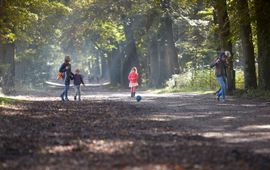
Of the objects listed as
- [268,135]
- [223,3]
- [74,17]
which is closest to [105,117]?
[268,135]

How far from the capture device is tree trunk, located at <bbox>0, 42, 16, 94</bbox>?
3422 centimetres

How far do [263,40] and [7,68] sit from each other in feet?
55.3

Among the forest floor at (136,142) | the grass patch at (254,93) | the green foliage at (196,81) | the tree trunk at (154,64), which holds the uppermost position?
the tree trunk at (154,64)

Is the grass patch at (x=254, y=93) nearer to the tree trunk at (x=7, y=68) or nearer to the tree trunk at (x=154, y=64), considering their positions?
the tree trunk at (x=7, y=68)

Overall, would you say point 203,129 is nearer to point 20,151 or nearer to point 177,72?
point 20,151

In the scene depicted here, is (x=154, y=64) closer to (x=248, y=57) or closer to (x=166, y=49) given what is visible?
(x=166, y=49)

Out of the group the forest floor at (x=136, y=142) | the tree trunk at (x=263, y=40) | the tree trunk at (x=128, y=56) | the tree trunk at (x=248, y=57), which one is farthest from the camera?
the tree trunk at (x=128, y=56)

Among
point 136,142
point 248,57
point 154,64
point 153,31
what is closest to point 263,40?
point 248,57

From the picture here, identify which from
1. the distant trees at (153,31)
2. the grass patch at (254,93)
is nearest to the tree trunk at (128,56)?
the distant trees at (153,31)

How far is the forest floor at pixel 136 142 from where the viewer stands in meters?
7.69

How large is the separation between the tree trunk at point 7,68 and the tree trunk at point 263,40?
49.8 ft

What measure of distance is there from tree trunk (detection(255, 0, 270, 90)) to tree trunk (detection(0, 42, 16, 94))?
49.8 ft

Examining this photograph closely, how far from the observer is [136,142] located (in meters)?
9.92

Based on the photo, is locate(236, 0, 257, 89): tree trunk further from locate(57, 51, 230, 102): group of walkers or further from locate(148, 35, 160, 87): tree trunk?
locate(148, 35, 160, 87): tree trunk
